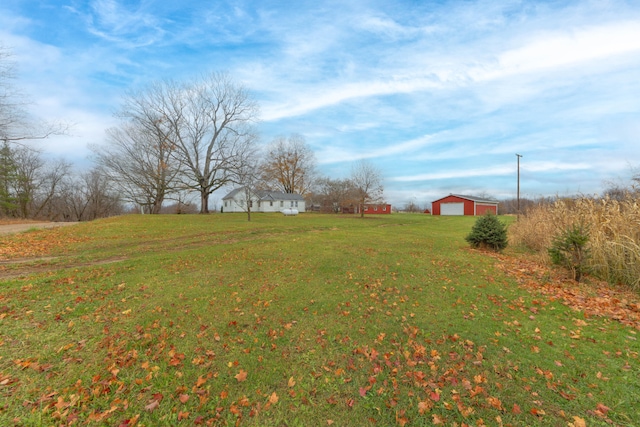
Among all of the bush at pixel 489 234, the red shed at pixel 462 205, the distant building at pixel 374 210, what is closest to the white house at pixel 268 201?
the distant building at pixel 374 210

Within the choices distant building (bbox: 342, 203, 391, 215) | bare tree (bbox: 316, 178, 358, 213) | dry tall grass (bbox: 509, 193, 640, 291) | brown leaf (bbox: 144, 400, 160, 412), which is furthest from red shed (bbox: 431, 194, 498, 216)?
brown leaf (bbox: 144, 400, 160, 412)

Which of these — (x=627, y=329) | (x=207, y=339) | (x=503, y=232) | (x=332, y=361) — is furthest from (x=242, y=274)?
(x=503, y=232)

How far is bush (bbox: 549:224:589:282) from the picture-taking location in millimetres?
6336

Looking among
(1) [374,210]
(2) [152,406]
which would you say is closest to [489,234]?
(2) [152,406]

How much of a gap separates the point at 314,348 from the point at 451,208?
4912cm

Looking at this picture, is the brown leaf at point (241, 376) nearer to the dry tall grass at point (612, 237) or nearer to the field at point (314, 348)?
the field at point (314, 348)

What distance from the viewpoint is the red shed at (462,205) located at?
44188mm

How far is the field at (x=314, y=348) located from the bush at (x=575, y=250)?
0.39 metres

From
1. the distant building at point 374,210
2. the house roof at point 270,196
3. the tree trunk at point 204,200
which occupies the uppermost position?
the house roof at point 270,196

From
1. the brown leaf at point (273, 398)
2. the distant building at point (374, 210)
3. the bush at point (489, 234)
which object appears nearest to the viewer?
the brown leaf at point (273, 398)

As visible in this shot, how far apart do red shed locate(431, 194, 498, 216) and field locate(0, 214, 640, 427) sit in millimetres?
41852

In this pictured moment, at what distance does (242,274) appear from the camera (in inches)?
274

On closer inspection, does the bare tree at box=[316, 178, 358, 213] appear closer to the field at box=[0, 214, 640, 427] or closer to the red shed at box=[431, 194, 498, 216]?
the red shed at box=[431, 194, 498, 216]

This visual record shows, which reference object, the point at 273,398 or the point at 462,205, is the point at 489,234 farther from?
the point at 462,205
